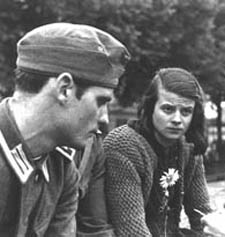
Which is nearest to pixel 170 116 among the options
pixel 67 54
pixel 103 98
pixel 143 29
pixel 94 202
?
pixel 94 202

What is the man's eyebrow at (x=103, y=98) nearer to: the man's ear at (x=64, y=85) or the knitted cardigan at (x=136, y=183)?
the man's ear at (x=64, y=85)

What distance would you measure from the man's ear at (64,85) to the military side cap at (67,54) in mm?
26

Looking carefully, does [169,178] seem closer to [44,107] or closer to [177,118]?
[177,118]

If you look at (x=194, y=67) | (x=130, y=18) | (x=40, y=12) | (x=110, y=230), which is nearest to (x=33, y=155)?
(x=110, y=230)

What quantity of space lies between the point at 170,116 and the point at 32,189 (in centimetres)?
122

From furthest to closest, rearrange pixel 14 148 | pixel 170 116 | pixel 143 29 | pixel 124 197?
1. pixel 143 29
2. pixel 170 116
3. pixel 124 197
4. pixel 14 148

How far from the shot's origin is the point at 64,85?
215 centimetres

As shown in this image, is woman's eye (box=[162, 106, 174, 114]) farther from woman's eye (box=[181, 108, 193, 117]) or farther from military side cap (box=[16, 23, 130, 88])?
military side cap (box=[16, 23, 130, 88])

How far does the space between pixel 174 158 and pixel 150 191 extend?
0.76 feet

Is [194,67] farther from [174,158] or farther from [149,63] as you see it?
[174,158]

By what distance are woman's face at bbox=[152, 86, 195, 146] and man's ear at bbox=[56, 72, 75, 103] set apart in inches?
48.1

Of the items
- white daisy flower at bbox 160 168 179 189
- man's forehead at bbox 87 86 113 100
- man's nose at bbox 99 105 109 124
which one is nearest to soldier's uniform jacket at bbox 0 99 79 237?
man's nose at bbox 99 105 109 124

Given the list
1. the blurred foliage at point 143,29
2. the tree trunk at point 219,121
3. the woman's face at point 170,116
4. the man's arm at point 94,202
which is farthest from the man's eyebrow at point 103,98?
the tree trunk at point 219,121

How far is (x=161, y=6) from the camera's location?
1336 centimetres
